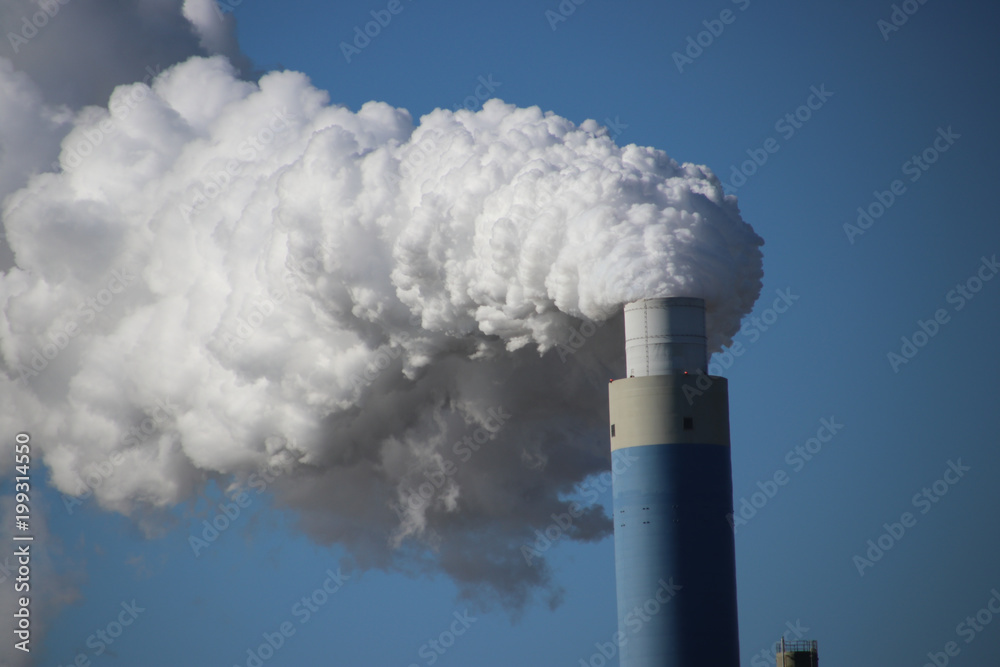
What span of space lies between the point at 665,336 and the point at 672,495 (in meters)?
7.71

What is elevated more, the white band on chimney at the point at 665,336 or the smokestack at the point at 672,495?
the white band on chimney at the point at 665,336

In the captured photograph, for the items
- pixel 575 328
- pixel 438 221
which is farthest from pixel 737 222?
pixel 438 221

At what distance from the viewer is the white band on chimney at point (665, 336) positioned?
79.7 meters

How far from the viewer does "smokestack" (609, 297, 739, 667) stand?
253 feet

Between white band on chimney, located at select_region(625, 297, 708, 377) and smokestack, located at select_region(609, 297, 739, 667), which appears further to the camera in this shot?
white band on chimney, located at select_region(625, 297, 708, 377)

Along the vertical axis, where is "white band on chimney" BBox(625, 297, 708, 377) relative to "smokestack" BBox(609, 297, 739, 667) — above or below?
above

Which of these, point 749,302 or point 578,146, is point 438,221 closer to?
point 578,146

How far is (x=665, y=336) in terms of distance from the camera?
79688 mm

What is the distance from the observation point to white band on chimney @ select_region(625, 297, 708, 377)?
79688 millimetres

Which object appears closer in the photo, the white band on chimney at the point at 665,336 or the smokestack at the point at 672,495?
the smokestack at the point at 672,495

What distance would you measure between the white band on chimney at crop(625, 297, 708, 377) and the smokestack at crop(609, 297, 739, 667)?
0.05 meters

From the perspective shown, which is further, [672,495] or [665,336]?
[665,336]

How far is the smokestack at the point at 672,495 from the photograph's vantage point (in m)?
77.1

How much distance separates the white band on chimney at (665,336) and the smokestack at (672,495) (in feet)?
0.16
